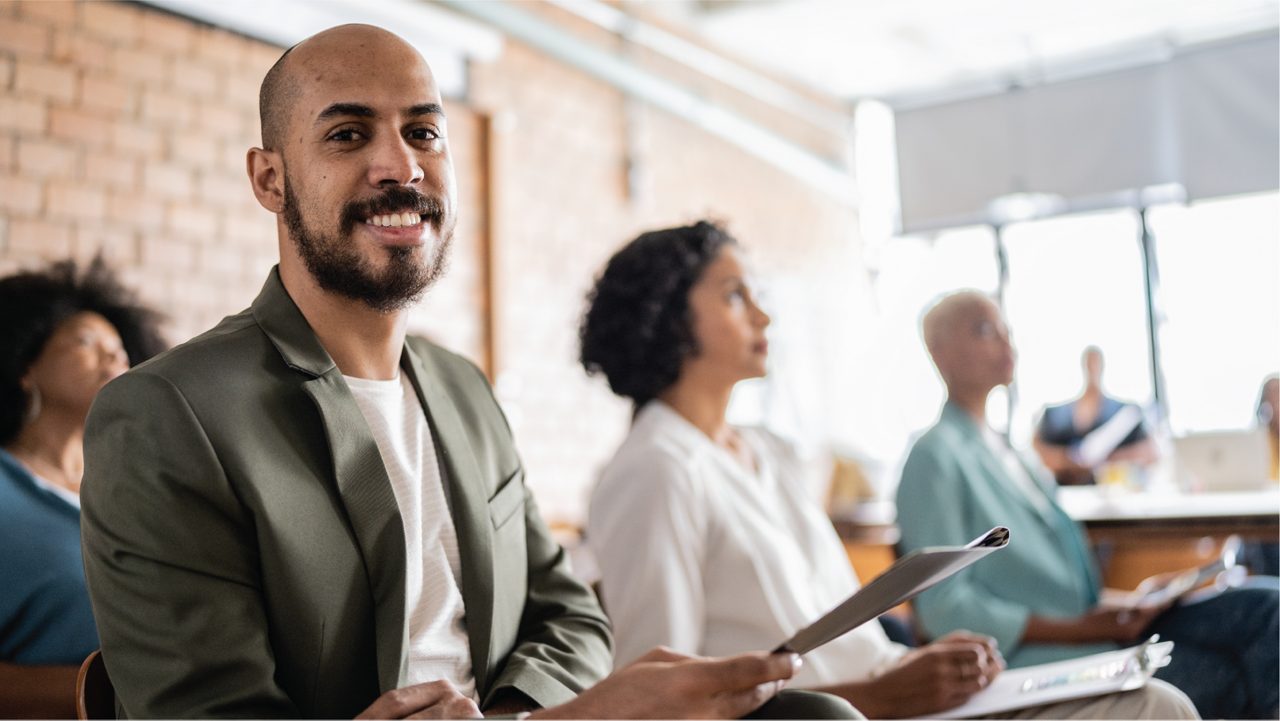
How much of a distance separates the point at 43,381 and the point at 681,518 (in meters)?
1.13

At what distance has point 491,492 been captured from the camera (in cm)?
152

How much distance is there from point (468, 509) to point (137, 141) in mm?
4016

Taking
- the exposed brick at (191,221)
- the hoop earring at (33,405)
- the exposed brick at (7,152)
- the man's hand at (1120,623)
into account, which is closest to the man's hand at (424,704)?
the hoop earring at (33,405)

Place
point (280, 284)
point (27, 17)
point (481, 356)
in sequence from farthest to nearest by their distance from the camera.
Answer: point (481, 356)
point (27, 17)
point (280, 284)

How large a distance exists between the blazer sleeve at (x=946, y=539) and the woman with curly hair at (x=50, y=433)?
1619 mm

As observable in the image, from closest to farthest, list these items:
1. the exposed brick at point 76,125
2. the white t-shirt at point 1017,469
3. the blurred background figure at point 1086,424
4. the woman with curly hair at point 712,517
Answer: the woman with curly hair at point 712,517 → the white t-shirt at point 1017,469 → the exposed brick at point 76,125 → the blurred background figure at point 1086,424

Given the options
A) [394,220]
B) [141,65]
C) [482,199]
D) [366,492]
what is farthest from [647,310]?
[482,199]

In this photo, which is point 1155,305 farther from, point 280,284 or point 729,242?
point 280,284

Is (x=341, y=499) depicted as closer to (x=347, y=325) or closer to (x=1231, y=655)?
(x=347, y=325)

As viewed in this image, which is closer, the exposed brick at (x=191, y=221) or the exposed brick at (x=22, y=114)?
the exposed brick at (x=22, y=114)

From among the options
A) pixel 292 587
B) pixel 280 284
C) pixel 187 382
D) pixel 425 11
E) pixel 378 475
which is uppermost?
pixel 425 11

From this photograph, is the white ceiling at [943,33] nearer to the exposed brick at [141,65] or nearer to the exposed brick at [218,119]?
the exposed brick at [218,119]

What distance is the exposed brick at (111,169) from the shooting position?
4.64 metres

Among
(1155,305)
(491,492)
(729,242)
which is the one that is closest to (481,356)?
(729,242)
